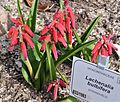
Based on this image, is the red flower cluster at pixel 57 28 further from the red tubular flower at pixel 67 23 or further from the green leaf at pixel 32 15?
the green leaf at pixel 32 15

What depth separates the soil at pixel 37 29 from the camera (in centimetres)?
237

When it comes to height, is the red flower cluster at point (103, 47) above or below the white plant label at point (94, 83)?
above

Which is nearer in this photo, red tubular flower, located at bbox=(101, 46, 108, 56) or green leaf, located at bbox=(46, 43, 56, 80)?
red tubular flower, located at bbox=(101, 46, 108, 56)

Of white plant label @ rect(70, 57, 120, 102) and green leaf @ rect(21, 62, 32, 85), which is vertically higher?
white plant label @ rect(70, 57, 120, 102)

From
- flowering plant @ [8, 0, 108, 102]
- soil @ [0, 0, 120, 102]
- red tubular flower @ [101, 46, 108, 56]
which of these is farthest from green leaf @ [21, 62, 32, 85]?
red tubular flower @ [101, 46, 108, 56]

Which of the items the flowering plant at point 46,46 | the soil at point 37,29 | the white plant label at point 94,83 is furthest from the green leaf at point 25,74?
the white plant label at point 94,83

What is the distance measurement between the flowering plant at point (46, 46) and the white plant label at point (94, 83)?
170 millimetres

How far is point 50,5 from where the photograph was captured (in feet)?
10.6

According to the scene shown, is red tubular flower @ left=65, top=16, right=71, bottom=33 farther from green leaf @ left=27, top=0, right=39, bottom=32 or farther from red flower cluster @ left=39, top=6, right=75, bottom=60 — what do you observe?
green leaf @ left=27, top=0, right=39, bottom=32

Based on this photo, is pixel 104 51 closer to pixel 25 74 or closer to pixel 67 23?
pixel 67 23

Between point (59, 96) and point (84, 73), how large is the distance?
1.89 ft

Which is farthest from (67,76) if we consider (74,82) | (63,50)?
(74,82)

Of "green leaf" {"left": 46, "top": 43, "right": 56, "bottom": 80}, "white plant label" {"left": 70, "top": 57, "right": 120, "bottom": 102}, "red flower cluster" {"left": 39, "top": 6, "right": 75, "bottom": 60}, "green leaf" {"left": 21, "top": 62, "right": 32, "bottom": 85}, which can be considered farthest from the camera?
"green leaf" {"left": 21, "top": 62, "right": 32, "bottom": 85}

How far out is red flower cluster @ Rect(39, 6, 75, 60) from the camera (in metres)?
1.84
